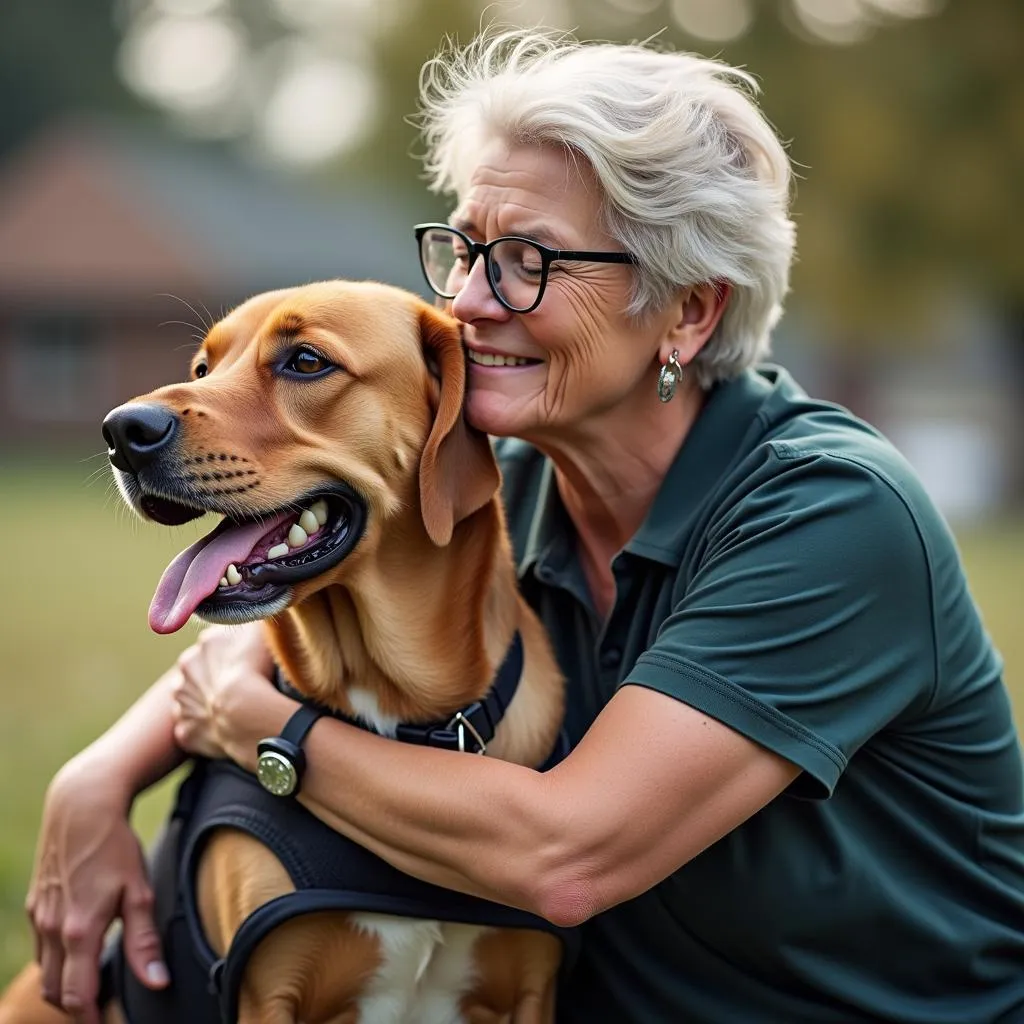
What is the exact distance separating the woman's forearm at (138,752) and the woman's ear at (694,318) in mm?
1447

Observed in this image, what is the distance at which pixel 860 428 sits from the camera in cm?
304

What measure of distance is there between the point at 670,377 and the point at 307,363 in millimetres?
822

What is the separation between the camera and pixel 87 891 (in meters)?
3.00

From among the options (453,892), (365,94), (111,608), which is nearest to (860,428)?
(453,892)

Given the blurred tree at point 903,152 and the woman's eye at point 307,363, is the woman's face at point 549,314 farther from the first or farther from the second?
the blurred tree at point 903,152

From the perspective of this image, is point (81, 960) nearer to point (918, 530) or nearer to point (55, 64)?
point (918, 530)

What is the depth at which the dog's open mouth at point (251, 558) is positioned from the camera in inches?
105

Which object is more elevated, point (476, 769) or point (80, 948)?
point (476, 769)

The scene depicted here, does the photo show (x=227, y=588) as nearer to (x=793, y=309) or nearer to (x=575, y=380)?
(x=575, y=380)

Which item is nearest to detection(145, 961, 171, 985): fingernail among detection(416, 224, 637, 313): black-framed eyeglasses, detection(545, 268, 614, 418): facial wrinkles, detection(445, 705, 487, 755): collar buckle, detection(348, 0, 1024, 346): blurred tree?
detection(445, 705, 487, 755): collar buckle

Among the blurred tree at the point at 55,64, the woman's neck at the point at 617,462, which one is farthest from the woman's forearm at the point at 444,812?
the blurred tree at the point at 55,64

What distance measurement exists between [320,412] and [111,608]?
8.44 meters

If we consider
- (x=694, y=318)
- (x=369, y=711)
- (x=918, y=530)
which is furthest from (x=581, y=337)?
(x=369, y=711)

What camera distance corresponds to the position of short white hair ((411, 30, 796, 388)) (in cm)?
300
